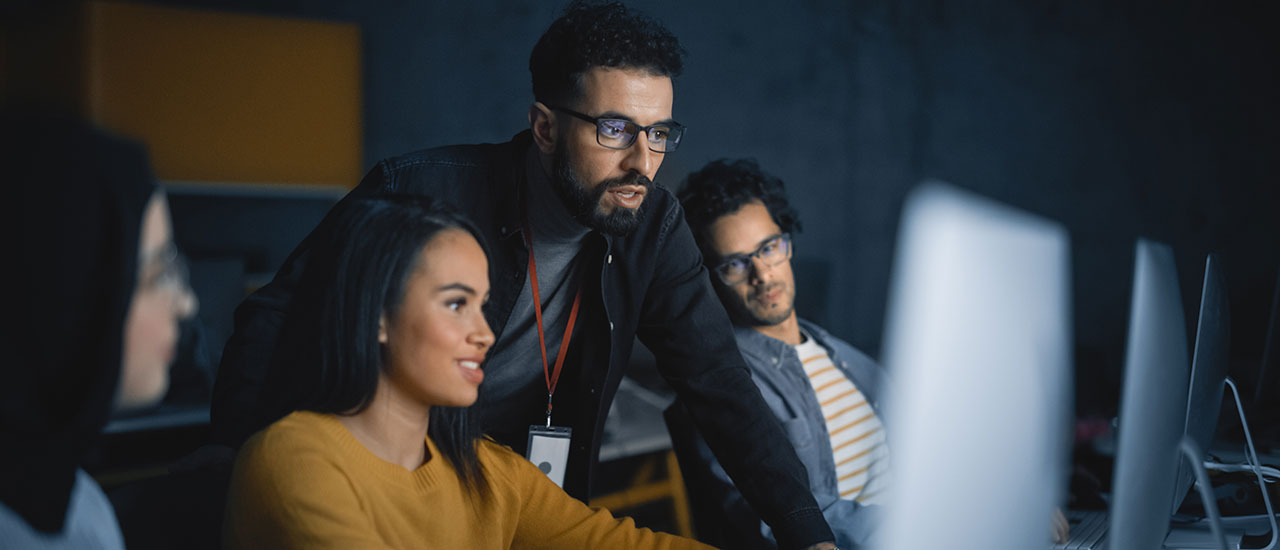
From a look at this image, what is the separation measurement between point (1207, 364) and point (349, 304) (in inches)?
42.0

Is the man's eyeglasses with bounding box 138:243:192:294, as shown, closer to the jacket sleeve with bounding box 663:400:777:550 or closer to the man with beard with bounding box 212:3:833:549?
the man with beard with bounding box 212:3:833:549

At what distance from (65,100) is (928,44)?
3.68m

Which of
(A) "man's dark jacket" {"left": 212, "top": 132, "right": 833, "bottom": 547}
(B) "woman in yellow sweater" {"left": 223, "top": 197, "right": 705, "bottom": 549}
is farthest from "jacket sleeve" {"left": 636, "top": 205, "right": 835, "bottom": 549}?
(B) "woman in yellow sweater" {"left": 223, "top": 197, "right": 705, "bottom": 549}

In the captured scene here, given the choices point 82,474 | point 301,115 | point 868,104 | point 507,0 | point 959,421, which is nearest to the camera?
point 959,421

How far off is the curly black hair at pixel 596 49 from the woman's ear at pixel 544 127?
0.02 meters

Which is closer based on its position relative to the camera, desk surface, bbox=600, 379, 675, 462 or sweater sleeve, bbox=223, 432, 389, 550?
sweater sleeve, bbox=223, 432, 389, 550

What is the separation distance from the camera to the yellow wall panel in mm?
2711

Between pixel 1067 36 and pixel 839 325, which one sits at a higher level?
pixel 1067 36

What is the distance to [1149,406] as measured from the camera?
86cm

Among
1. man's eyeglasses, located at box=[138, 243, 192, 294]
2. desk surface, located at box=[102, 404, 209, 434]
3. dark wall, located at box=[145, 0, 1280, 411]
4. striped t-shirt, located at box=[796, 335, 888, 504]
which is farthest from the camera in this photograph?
dark wall, located at box=[145, 0, 1280, 411]

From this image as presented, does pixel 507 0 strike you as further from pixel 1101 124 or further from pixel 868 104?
pixel 1101 124


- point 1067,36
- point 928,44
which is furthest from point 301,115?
point 1067,36

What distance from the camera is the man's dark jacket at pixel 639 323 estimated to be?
1.47 metres

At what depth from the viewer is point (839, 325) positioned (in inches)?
181
